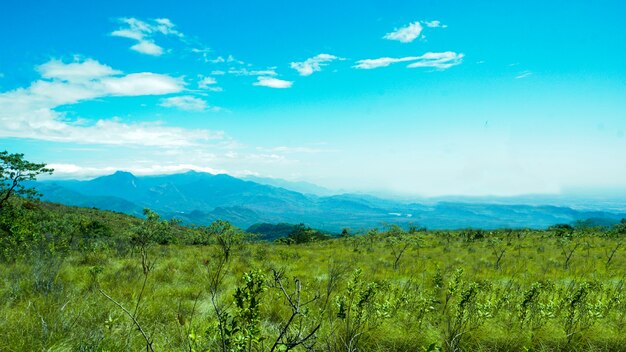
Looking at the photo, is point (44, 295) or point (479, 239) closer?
point (44, 295)

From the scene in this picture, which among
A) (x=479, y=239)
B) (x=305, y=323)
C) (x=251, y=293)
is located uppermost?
(x=251, y=293)

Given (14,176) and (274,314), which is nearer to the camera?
(274,314)

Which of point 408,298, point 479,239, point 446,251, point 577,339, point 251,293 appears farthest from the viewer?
point 479,239

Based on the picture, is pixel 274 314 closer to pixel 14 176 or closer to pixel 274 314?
pixel 274 314

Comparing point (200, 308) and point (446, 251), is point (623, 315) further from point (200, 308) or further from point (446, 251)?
point (446, 251)

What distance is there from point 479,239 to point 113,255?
102 feet

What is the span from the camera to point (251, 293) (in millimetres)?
4645

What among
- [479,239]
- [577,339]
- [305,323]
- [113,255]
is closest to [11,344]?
[305,323]

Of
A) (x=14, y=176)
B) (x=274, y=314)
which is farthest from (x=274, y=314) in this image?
(x=14, y=176)

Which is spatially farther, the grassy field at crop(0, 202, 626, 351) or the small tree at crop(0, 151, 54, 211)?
the small tree at crop(0, 151, 54, 211)

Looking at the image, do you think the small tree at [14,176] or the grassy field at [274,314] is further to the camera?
the small tree at [14,176]

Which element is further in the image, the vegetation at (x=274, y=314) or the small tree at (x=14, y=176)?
the small tree at (x=14, y=176)

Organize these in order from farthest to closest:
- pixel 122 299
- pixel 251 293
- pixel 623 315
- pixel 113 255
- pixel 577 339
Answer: pixel 113 255, pixel 122 299, pixel 623 315, pixel 577 339, pixel 251 293

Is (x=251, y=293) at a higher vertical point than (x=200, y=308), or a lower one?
higher
